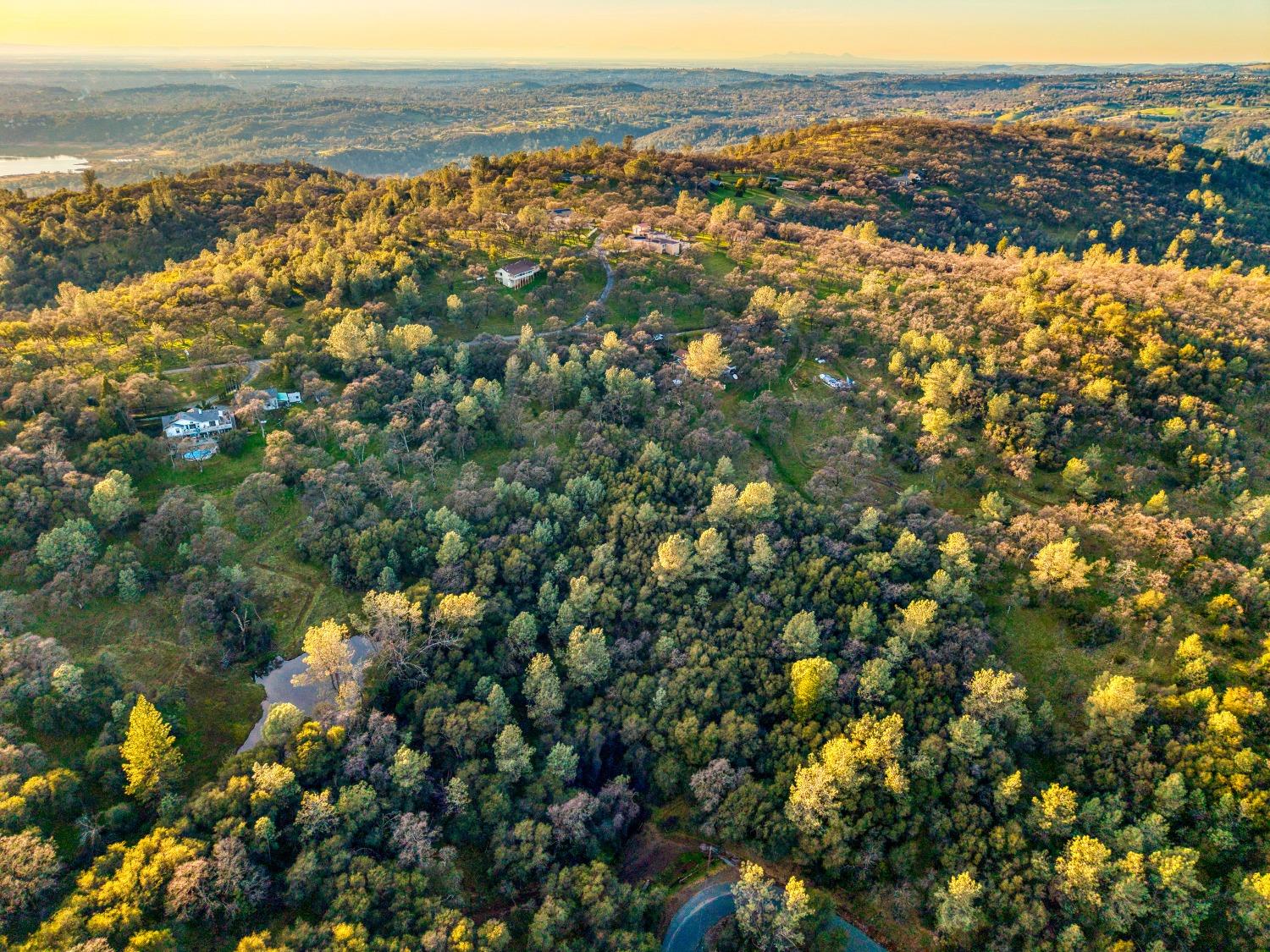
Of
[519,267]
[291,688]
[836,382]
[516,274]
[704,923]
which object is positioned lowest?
[704,923]

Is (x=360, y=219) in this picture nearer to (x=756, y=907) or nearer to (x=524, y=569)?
(x=524, y=569)

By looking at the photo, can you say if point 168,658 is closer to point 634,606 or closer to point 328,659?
point 328,659

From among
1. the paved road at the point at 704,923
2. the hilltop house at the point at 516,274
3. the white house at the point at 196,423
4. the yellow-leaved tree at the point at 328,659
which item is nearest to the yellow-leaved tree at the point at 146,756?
the yellow-leaved tree at the point at 328,659

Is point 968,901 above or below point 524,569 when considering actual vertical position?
below

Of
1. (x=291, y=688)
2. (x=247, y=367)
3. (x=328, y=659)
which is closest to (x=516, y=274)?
(x=247, y=367)

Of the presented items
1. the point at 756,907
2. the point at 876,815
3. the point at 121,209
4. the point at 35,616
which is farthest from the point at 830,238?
the point at 121,209

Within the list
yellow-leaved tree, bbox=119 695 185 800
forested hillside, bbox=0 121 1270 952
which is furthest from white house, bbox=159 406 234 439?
yellow-leaved tree, bbox=119 695 185 800

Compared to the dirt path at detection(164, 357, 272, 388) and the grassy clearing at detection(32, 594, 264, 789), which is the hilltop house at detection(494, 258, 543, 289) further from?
the grassy clearing at detection(32, 594, 264, 789)
